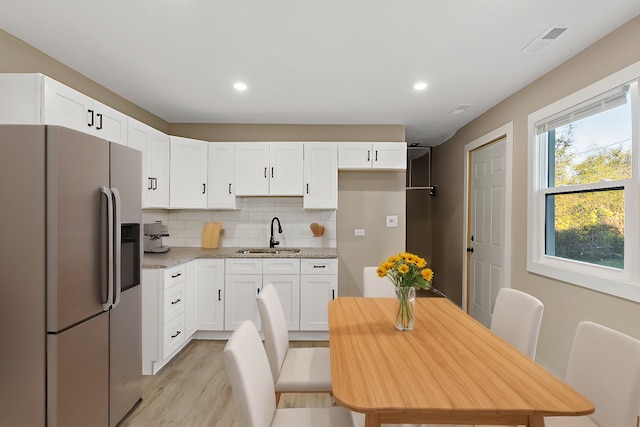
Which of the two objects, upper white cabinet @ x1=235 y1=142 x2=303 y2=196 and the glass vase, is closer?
the glass vase

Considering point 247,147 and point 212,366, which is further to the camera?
point 247,147

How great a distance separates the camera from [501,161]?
3.52 metres

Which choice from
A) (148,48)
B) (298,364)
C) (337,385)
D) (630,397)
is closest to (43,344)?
(298,364)

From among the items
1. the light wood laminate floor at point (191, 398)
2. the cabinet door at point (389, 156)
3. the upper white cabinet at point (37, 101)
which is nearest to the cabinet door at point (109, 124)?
the upper white cabinet at point (37, 101)

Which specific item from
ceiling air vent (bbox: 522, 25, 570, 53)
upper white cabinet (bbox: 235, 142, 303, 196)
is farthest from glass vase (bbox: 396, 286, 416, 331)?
upper white cabinet (bbox: 235, 142, 303, 196)

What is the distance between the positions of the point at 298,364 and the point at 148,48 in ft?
7.74

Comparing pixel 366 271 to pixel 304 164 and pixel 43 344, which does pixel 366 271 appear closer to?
pixel 304 164

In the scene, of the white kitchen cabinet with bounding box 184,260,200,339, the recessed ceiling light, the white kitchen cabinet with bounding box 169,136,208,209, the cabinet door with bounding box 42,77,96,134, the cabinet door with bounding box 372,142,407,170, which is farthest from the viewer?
the cabinet door with bounding box 372,142,407,170

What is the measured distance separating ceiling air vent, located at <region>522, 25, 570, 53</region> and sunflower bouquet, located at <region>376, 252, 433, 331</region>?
1721mm

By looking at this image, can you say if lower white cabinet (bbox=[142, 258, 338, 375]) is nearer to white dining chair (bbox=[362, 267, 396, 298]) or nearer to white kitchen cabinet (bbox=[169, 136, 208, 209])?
white kitchen cabinet (bbox=[169, 136, 208, 209])

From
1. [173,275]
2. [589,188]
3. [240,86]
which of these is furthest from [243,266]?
[589,188]

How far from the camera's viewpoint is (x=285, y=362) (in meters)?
1.91

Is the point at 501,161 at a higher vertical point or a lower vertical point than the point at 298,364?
higher

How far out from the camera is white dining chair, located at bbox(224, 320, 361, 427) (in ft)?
3.57
